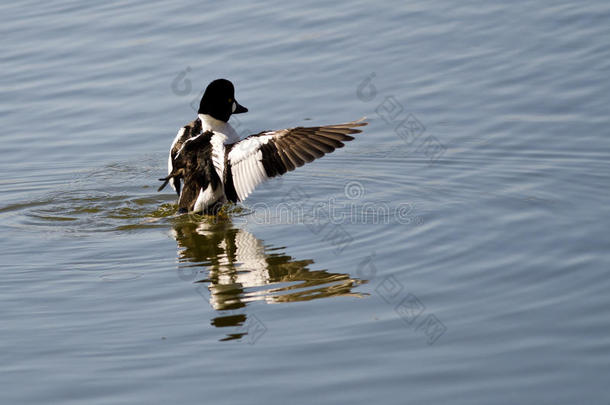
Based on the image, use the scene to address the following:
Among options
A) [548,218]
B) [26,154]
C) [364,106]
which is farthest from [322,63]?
[548,218]

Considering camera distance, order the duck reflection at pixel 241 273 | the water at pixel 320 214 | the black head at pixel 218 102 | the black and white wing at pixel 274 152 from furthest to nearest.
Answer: the black head at pixel 218 102
the black and white wing at pixel 274 152
the duck reflection at pixel 241 273
the water at pixel 320 214

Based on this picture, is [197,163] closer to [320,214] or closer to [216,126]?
[216,126]

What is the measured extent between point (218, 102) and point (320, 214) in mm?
1683

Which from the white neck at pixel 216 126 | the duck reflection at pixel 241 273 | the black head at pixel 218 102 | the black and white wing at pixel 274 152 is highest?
the black head at pixel 218 102

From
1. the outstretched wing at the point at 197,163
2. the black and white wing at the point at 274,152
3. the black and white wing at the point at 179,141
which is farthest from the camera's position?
the black and white wing at the point at 179,141

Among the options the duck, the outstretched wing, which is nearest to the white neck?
the duck

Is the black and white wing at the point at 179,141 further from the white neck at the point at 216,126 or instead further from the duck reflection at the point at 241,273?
the duck reflection at the point at 241,273

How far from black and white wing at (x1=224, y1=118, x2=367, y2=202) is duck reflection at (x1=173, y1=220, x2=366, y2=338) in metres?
0.46

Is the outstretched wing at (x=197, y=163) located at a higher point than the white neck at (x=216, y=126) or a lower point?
lower

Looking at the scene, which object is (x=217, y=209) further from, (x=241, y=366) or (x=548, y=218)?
(x=241, y=366)

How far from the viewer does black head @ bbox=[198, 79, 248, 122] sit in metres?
9.21

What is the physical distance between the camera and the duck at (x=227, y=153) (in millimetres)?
7852

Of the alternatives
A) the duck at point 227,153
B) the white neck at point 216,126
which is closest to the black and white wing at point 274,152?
the duck at point 227,153

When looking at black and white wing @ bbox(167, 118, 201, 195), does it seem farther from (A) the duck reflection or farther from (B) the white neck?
(A) the duck reflection
